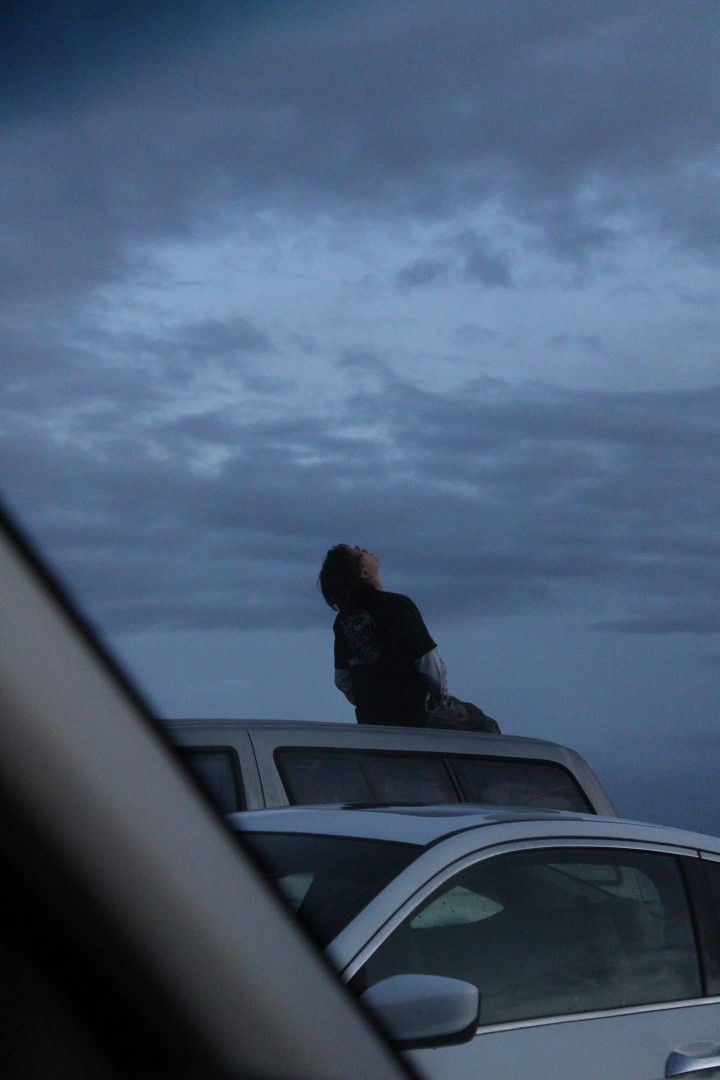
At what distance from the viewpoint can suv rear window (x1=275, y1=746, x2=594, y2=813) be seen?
4.80m

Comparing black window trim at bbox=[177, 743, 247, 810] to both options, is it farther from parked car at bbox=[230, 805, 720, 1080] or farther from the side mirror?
the side mirror

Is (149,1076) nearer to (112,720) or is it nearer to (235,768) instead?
(112,720)

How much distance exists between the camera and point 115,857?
1069 millimetres

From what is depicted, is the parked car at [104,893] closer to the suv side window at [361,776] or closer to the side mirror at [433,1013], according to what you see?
the side mirror at [433,1013]

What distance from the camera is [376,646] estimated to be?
4.59 m

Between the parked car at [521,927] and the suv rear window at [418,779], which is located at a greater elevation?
the suv rear window at [418,779]

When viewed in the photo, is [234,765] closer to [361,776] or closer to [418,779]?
[361,776]

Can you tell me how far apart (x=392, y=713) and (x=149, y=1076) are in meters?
4.06

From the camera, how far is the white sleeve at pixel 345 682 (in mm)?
4324

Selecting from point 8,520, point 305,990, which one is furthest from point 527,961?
point 8,520

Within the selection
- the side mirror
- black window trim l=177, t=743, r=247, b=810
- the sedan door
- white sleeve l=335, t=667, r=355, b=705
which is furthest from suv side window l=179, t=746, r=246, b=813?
the side mirror

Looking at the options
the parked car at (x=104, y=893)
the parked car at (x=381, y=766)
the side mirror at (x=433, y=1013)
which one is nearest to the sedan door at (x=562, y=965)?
the side mirror at (x=433, y=1013)

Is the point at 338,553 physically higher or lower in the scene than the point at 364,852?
higher

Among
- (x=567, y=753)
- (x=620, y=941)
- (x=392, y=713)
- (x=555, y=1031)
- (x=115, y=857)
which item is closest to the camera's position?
(x=115, y=857)
